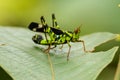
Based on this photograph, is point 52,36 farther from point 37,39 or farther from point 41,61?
point 41,61

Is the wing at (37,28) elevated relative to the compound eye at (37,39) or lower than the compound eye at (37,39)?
elevated

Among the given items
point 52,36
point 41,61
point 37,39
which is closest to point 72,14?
point 52,36

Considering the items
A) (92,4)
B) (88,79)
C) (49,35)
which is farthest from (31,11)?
(88,79)

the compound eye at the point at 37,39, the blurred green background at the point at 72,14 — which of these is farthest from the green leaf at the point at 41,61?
the blurred green background at the point at 72,14

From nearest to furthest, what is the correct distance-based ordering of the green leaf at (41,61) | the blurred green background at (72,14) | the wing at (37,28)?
the green leaf at (41,61), the wing at (37,28), the blurred green background at (72,14)

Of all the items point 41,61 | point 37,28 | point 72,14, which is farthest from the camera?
point 72,14

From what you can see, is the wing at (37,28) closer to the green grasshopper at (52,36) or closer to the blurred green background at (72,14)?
the green grasshopper at (52,36)
